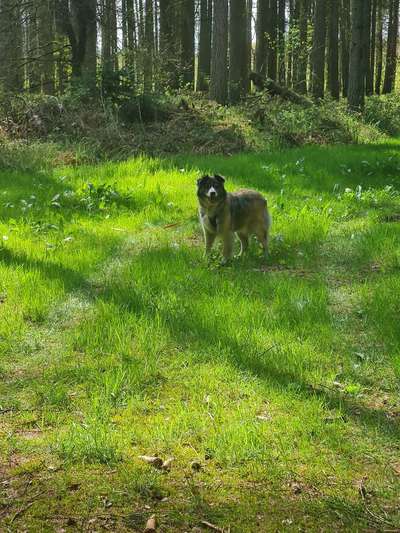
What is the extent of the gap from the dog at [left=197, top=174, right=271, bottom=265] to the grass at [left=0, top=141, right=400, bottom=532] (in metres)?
0.34

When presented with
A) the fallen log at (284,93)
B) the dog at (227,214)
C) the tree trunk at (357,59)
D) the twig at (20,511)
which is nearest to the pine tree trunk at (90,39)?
the fallen log at (284,93)

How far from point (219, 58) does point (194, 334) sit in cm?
1714

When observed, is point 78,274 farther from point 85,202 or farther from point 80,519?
point 80,519

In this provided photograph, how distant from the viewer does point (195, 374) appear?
Answer: 4938 millimetres

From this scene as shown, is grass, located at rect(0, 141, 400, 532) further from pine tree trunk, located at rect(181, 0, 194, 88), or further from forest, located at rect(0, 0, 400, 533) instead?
pine tree trunk, located at rect(181, 0, 194, 88)

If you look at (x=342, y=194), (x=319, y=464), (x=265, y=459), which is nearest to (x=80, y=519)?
(x=265, y=459)

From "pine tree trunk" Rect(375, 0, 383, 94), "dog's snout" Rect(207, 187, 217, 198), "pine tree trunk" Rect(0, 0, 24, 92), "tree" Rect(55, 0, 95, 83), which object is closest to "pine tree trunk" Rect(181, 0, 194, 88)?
"tree" Rect(55, 0, 95, 83)

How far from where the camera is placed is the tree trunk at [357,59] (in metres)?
19.2

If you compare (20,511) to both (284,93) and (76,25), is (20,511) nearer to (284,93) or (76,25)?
(76,25)

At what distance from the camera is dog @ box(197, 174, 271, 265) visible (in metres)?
7.79

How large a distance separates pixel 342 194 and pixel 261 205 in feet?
11.1

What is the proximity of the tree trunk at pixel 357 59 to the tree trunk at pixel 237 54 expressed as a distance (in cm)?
387

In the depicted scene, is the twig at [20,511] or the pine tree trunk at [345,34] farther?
the pine tree trunk at [345,34]

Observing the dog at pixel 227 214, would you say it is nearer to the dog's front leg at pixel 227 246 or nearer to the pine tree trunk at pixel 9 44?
the dog's front leg at pixel 227 246
